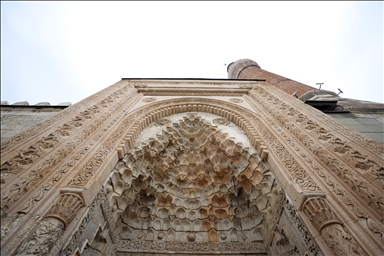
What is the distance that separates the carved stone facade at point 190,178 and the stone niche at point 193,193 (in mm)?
22

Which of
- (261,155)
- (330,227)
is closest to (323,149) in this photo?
(261,155)

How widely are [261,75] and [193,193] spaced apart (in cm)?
900

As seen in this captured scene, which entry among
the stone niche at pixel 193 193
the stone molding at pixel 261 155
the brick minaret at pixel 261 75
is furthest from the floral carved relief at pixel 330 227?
the brick minaret at pixel 261 75

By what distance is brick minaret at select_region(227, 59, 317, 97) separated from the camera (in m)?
8.27

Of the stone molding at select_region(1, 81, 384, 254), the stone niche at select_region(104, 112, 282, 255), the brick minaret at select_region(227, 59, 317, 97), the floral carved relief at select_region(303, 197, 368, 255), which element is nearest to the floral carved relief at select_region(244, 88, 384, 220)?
the stone molding at select_region(1, 81, 384, 254)

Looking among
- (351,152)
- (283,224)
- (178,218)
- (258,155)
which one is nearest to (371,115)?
(351,152)

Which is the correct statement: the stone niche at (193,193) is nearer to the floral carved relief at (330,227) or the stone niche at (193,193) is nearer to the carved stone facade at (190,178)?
the carved stone facade at (190,178)

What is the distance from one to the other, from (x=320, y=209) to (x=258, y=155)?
1453 mm

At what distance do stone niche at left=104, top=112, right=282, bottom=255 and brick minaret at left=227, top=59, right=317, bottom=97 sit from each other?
16.8 ft

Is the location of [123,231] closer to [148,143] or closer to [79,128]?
[148,143]

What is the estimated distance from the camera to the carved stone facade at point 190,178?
1.96 metres

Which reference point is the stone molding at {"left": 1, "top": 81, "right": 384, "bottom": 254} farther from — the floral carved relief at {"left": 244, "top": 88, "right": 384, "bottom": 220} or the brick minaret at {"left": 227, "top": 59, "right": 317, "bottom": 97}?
the brick minaret at {"left": 227, "top": 59, "right": 317, "bottom": 97}

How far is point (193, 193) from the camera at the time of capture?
4.38m

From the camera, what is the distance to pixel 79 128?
314 centimetres
